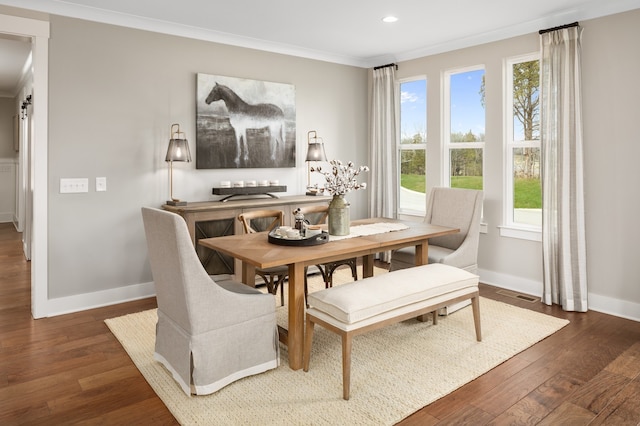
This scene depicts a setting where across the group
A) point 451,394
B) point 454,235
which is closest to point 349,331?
point 451,394

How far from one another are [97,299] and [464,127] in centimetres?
404

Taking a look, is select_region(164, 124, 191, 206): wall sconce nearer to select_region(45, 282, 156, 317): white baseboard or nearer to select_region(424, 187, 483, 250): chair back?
select_region(45, 282, 156, 317): white baseboard

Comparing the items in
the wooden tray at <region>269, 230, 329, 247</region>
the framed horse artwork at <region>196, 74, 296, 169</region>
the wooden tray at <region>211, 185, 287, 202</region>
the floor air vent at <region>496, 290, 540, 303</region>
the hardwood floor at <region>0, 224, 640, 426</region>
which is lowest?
the hardwood floor at <region>0, 224, 640, 426</region>

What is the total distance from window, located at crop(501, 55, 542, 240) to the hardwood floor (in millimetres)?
1165

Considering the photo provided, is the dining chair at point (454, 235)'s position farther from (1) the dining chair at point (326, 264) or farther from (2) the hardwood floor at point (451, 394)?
(2) the hardwood floor at point (451, 394)

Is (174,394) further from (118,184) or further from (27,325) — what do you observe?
(118,184)

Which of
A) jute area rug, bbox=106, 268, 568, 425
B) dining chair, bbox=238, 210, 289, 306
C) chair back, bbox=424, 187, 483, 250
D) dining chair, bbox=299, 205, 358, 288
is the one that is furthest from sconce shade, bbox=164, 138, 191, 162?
chair back, bbox=424, 187, 483, 250

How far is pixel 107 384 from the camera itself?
260cm

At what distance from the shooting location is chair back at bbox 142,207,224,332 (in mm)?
2324

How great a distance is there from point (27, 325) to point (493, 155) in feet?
14.5

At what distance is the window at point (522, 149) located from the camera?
4.36m

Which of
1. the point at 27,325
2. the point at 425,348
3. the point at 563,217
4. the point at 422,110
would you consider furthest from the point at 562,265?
the point at 27,325

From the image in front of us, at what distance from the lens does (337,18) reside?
4.01m

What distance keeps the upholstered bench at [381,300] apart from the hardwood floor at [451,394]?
0.50 metres
